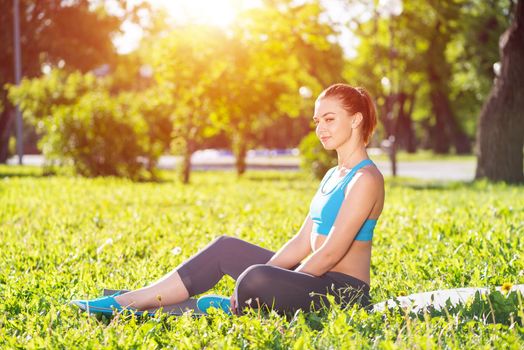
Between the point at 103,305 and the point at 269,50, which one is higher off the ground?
the point at 269,50

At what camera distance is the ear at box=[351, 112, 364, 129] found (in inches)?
157

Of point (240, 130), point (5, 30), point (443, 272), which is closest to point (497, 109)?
point (240, 130)

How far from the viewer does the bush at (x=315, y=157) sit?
19.2m

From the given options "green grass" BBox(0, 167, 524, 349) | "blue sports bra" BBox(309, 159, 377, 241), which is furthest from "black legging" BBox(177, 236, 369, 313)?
"blue sports bra" BBox(309, 159, 377, 241)

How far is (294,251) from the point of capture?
4270 millimetres

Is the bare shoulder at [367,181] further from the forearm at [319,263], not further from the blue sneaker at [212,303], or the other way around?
the blue sneaker at [212,303]

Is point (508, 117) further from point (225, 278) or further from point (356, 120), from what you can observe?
point (356, 120)

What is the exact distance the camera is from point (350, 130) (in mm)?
4004

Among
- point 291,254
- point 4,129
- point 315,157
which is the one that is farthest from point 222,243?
point 4,129

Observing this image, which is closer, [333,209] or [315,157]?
[333,209]

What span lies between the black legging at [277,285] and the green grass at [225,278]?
0.10m

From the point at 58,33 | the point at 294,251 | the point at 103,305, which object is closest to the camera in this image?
the point at 103,305

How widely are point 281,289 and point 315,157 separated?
1599cm

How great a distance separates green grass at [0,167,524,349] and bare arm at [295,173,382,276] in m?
0.28
